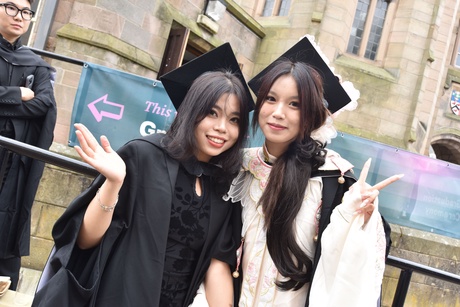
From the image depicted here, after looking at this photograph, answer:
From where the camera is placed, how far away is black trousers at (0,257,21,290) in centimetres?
277

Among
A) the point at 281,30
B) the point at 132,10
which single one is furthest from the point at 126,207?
the point at 281,30

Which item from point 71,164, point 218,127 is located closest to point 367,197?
point 218,127

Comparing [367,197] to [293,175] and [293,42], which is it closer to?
[293,175]

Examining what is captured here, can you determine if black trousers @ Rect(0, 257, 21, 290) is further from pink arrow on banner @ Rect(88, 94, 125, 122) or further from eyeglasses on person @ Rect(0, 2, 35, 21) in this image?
pink arrow on banner @ Rect(88, 94, 125, 122)

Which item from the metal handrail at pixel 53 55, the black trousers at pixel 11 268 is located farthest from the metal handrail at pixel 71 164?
the metal handrail at pixel 53 55

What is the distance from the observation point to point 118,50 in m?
6.36

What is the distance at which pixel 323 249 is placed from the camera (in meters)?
1.63

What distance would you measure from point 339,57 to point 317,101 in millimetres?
9704

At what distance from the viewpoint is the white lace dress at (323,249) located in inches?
60.3

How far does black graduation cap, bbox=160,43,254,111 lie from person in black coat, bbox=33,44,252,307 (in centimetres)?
3

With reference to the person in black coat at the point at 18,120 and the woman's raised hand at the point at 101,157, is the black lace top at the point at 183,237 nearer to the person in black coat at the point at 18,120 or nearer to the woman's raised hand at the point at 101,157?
the woman's raised hand at the point at 101,157

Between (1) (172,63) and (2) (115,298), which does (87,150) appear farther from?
(1) (172,63)

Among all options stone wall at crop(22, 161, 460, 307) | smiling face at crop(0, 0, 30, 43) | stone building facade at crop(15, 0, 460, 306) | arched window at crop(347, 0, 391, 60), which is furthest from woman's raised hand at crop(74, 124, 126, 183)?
arched window at crop(347, 0, 391, 60)

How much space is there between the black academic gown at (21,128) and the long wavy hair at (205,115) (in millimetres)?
1433
